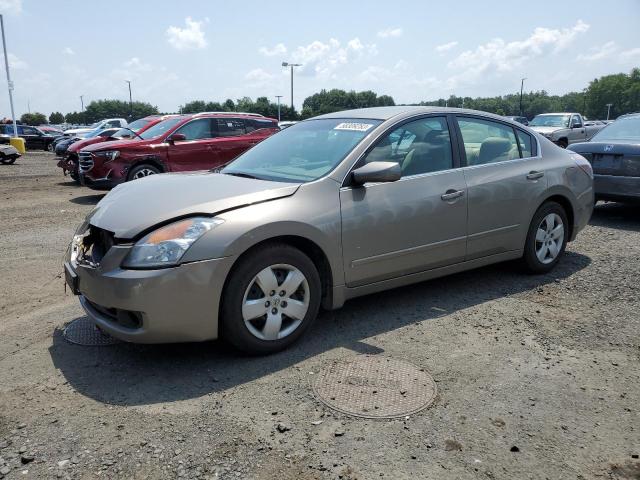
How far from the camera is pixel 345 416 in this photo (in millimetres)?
2979

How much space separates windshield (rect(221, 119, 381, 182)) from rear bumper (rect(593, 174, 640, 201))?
16.5 ft

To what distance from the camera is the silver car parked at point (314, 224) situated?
11.0 feet

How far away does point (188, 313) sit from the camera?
11.0 ft

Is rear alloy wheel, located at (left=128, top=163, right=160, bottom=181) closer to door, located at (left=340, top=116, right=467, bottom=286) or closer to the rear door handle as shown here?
door, located at (left=340, top=116, right=467, bottom=286)

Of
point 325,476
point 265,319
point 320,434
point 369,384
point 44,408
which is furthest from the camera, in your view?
point 265,319

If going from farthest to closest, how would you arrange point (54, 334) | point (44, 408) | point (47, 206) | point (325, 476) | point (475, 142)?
point (47, 206) < point (475, 142) < point (54, 334) < point (44, 408) < point (325, 476)

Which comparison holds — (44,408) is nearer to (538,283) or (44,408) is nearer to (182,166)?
(538,283)

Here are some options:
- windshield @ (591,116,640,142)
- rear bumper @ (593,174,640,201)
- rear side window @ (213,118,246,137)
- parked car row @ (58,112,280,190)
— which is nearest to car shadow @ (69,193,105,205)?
parked car row @ (58,112,280,190)

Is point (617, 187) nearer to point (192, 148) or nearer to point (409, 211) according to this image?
point (409, 211)

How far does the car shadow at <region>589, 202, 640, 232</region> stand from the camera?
790 centimetres

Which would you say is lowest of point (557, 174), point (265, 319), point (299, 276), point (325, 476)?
point (325, 476)

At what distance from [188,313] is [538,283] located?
347 cm

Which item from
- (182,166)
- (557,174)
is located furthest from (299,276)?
(182,166)

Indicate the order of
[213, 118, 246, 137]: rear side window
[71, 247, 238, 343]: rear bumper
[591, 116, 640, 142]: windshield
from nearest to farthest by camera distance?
[71, 247, 238, 343]: rear bumper < [591, 116, 640, 142]: windshield < [213, 118, 246, 137]: rear side window
